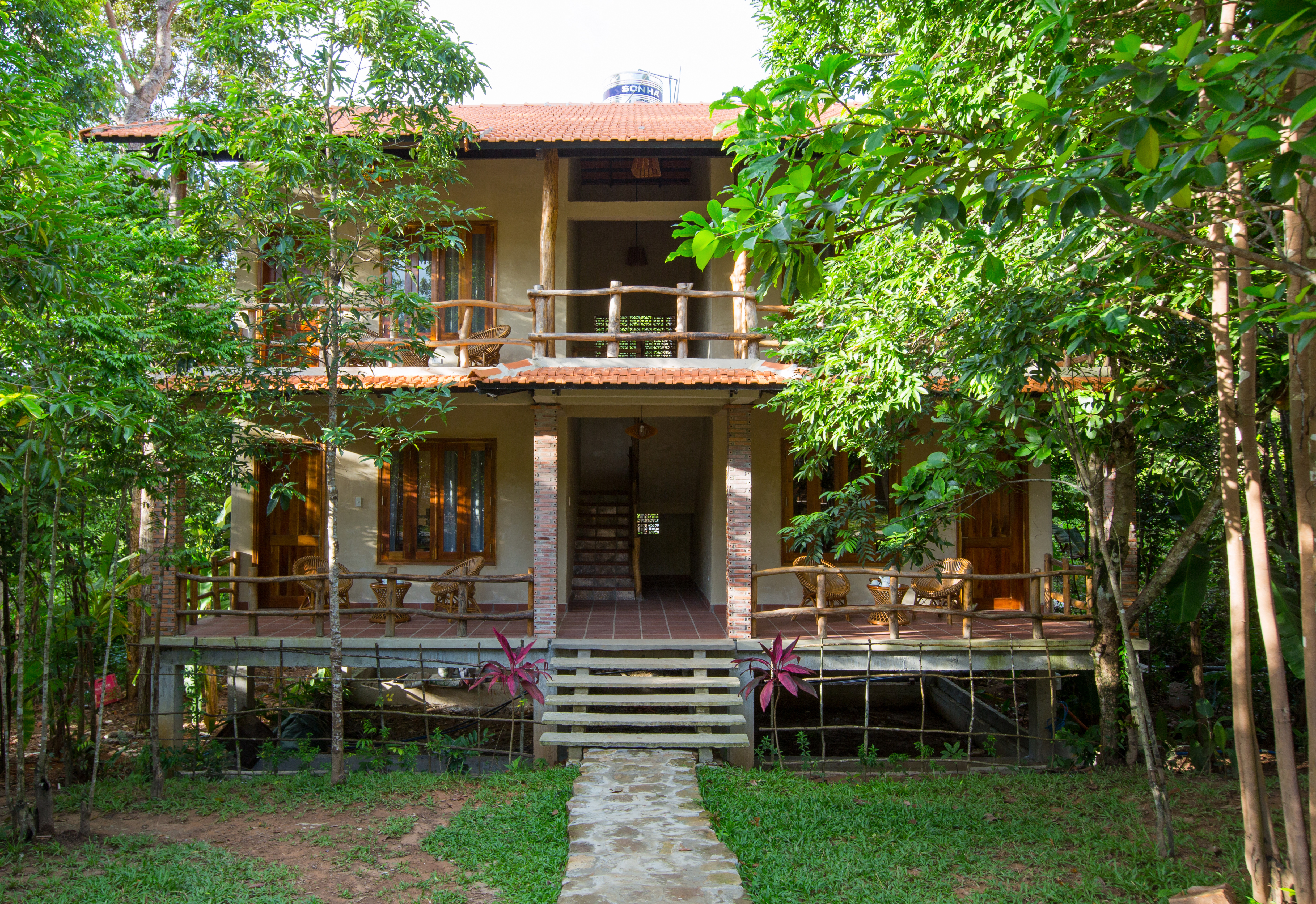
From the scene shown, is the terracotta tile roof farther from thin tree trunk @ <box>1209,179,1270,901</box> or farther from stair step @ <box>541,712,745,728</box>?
stair step @ <box>541,712,745,728</box>

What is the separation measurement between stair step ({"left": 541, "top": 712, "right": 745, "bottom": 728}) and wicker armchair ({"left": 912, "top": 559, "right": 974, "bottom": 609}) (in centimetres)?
250

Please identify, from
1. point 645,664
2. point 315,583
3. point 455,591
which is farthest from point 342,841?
point 455,591

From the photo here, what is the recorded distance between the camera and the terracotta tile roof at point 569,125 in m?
9.16

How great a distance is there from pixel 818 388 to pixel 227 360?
5.10 meters

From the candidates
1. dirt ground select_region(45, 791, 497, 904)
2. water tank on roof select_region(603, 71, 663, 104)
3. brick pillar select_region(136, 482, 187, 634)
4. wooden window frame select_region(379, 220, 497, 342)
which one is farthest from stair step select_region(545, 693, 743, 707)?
water tank on roof select_region(603, 71, 663, 104)

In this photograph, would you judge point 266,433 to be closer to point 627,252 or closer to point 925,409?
point 925,409

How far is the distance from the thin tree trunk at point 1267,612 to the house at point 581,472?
4.03 metres

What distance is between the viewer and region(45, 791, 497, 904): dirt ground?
507cm

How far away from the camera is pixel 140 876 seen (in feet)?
17.2

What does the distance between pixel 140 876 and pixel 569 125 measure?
29.2 feet

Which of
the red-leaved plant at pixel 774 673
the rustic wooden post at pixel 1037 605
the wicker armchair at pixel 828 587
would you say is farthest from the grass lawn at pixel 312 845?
the rustic wooden post at pixel 1037 605

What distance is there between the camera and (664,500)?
14805 millimetres

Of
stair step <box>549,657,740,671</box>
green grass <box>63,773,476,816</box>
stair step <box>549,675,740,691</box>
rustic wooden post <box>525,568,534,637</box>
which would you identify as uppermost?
rustic wooden post <box>525,568,534,637</box>

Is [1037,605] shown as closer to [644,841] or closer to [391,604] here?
[644,841]
